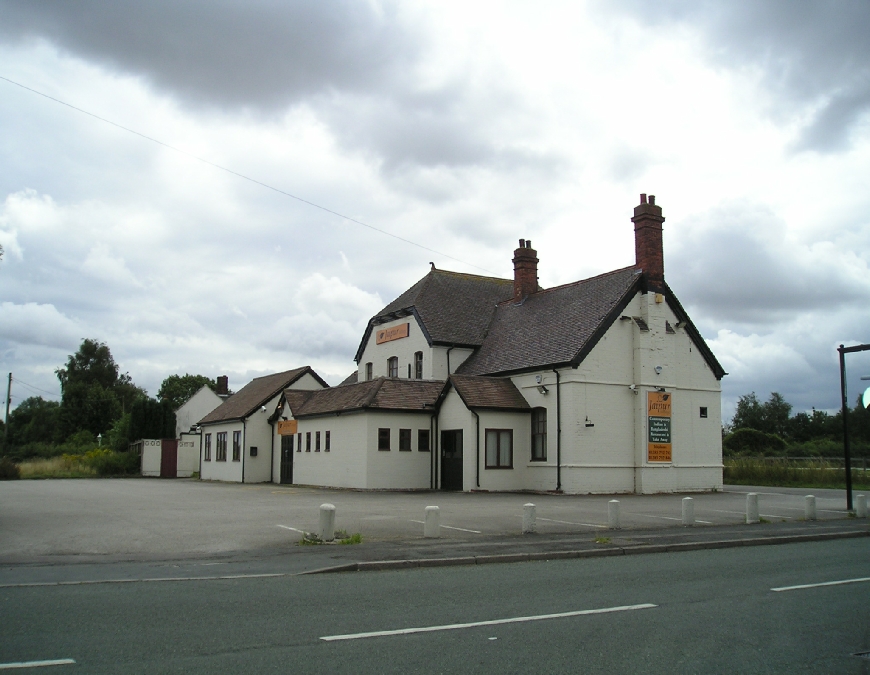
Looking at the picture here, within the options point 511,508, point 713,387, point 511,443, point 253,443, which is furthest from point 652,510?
point 253,443

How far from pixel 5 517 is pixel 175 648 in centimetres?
1433

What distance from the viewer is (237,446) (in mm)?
40750

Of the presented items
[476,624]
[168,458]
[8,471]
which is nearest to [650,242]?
[476,624]

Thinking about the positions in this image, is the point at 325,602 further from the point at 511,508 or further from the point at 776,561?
the point at 511,508

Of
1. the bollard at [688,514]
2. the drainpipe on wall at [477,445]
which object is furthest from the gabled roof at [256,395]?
the bollard at [688,514]

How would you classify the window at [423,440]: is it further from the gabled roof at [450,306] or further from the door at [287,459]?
the door at [287,459]

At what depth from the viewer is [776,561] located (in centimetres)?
1236

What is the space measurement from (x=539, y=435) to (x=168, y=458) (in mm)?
29005

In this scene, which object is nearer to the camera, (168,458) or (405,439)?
(405,439)

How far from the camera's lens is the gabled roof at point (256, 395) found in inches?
1598

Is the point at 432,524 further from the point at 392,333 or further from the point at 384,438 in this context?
the point at 392,333

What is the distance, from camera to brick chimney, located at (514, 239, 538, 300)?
36.7 m

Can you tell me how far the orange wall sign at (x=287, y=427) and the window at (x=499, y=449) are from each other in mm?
10997

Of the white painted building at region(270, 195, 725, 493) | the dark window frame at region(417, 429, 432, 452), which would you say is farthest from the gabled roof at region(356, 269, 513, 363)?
the dark window frame at region(417, 429, 432, 452)
